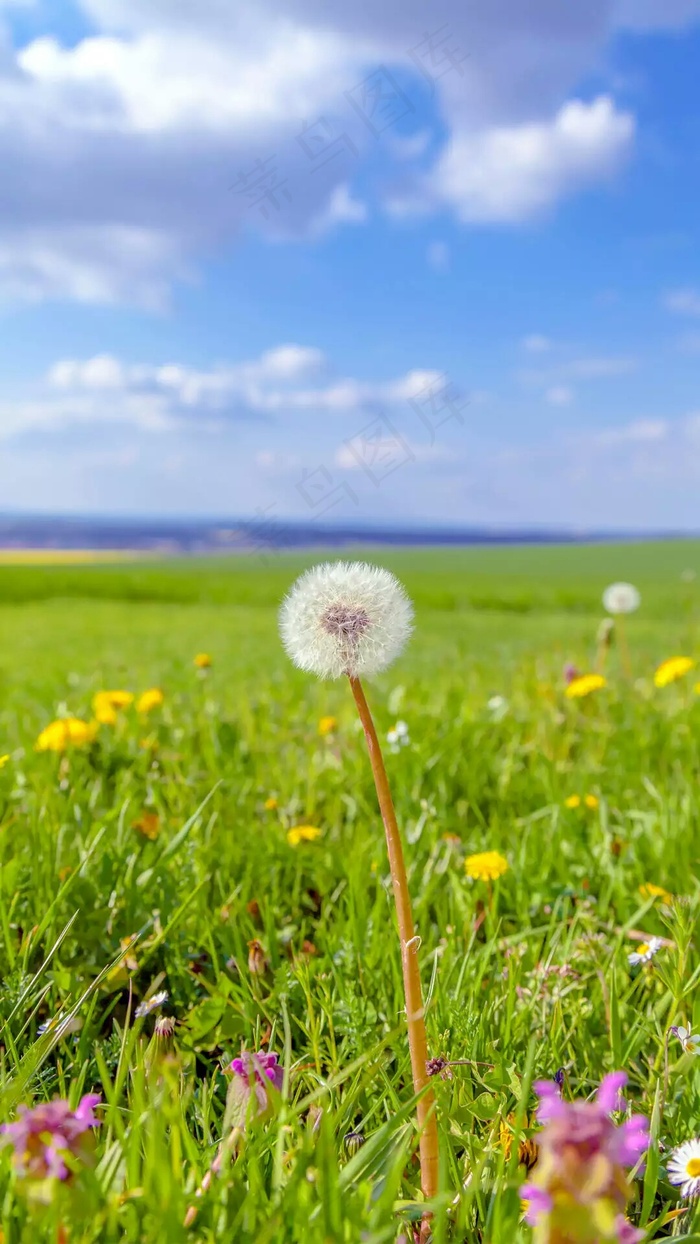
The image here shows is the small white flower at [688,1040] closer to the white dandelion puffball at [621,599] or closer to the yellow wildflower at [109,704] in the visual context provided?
the yellow wildflower at [109,704]

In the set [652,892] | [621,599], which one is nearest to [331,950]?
[652,892]

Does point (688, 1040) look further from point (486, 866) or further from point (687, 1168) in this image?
point (486, 866)

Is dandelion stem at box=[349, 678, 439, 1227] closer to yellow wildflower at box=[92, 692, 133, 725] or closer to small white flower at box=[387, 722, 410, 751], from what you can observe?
small white flower at box=[387, 722, 410, 751]

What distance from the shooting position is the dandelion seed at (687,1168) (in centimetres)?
130

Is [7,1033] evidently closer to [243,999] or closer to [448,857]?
[243,999]

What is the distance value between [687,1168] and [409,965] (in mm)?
546

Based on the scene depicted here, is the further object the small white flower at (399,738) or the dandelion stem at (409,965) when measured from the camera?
the small white flower at (399,738)

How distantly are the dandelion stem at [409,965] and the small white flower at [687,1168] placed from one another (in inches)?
14.6

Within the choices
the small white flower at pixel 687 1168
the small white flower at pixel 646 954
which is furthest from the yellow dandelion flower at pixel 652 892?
the small white flower at pixel 687 1168

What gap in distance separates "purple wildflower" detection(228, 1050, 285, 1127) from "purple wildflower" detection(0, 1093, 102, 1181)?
1.19 feet

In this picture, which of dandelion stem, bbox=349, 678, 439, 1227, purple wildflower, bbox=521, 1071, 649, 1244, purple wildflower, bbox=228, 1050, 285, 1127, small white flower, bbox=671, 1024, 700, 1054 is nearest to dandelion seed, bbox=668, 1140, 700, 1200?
small white flower, bbox=671, 1024, 700, 1054

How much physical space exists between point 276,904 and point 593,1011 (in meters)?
0.76

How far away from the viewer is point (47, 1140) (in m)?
0.87

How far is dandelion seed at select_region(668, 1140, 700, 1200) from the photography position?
4.25 ft
